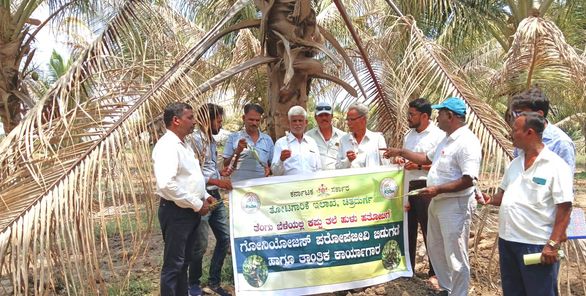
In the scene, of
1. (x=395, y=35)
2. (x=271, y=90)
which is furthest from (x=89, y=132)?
(x=395, y=35)

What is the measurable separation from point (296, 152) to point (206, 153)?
920 millimetres

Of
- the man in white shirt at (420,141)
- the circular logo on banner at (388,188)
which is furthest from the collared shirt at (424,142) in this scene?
the circular logo on banner at (388,188)

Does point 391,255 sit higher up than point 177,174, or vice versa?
point 177,174

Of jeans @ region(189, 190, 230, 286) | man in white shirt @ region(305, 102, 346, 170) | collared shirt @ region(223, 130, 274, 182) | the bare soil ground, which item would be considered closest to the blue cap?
man in white shirt @ region(305, 102, 346, 170)

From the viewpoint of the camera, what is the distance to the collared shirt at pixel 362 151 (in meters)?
4.71

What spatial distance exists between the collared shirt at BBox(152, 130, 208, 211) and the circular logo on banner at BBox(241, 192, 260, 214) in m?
0.48

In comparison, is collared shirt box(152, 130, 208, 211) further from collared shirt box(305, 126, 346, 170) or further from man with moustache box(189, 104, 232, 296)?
collared shirt box(305, 126, 346, 170)

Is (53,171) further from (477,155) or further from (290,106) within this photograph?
(477,155)

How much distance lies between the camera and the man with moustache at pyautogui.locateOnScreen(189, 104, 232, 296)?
4.39m

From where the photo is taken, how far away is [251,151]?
4.76 metres

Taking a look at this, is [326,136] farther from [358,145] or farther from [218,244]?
[218,244]

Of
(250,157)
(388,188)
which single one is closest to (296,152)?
(250,157)

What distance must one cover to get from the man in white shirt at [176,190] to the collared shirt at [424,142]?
6.57ft

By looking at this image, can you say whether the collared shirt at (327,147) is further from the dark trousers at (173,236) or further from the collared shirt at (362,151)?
the dark trousers at (173,236)
